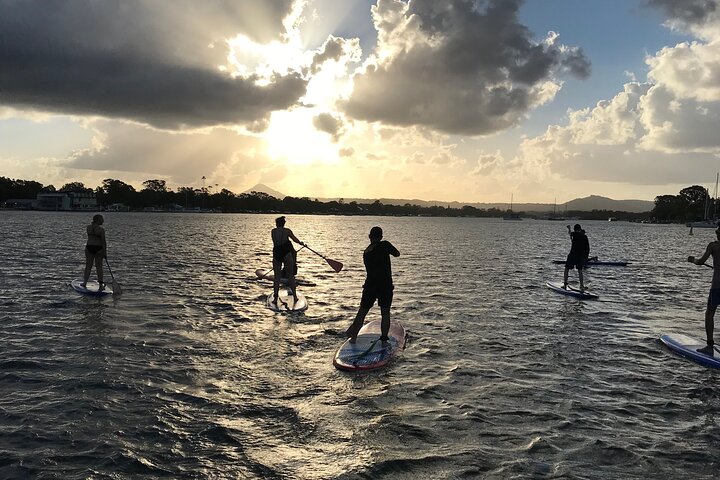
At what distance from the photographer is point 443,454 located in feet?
22.0

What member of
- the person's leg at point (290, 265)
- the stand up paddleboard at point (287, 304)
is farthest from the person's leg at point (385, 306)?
the person's leg at point (290, 265)

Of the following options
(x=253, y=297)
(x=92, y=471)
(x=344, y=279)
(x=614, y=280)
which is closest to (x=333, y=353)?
(x=92, y=471)

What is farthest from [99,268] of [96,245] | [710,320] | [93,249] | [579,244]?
[710,320]

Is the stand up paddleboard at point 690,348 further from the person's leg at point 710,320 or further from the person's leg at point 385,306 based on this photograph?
the person's leg at point 385,306

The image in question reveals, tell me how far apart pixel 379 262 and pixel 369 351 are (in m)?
1.95

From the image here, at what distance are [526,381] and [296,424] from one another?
15.9 feet

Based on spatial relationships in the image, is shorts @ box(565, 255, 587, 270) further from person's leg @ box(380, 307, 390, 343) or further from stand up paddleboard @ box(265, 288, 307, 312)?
person's leg @ box(380, 307, 390, 343)

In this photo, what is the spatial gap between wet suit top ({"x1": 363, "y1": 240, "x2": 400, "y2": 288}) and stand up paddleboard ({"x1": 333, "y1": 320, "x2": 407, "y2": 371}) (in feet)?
4.57

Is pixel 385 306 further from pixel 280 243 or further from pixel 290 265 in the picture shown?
pixel 290 265

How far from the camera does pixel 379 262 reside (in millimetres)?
10914

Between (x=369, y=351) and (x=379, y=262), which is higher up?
(x=379, y=262)

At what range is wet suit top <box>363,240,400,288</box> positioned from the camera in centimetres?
1083

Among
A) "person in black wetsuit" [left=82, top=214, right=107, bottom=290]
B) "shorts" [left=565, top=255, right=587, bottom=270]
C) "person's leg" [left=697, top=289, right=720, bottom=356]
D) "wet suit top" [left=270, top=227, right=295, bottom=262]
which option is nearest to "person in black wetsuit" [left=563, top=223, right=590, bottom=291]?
"shorts" [left=565, top=255, right=587, bottom=270]

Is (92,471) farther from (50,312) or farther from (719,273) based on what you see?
(719,273)
